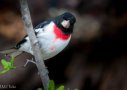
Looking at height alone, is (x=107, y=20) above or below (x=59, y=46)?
above

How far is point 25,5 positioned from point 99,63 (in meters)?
1.77

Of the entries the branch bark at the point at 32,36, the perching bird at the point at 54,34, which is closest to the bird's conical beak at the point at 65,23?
the perching bird at the point at 54,34

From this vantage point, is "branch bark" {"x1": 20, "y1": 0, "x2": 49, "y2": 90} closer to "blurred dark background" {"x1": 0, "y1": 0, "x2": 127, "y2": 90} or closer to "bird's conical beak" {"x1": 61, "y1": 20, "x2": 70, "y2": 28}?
"bird's conical beak" {"x1": 61, "y1": 20, "x2": 70, "y2": 28}

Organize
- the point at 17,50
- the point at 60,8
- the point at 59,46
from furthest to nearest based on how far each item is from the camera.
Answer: the point at 60,8
the point at 17,50
the point at 59,46

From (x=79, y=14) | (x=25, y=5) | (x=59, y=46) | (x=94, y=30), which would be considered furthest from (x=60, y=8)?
(x=25, y=5)

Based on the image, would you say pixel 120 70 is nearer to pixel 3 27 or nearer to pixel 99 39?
pixel 99 39

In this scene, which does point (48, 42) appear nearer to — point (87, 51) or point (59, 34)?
point (59, 34)

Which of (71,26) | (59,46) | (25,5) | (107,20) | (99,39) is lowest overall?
(25,5)

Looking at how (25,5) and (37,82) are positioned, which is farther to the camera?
(37,82)

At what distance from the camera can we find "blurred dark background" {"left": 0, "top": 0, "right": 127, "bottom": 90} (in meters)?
2.69

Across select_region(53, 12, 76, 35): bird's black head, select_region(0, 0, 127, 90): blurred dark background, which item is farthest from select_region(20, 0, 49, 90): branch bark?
select_region(0, 0, 127, 90): blurred dark background

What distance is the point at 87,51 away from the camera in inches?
109

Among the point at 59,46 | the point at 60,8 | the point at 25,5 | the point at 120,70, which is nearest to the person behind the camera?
the point at 25,5

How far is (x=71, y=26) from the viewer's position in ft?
6.07
